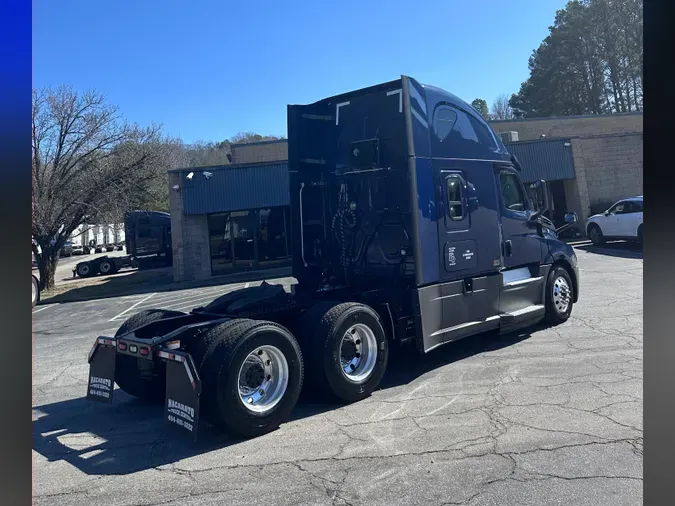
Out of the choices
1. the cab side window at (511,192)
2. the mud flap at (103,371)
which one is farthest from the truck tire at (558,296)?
the mud flap at (103,371)

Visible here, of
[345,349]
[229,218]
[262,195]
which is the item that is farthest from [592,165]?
[345,349]

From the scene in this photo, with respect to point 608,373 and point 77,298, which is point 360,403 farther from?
point 77,298

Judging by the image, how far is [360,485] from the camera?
3.88 m

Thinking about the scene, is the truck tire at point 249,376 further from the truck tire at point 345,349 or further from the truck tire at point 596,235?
the truck tire at point 596,235

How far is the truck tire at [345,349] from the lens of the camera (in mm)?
5645

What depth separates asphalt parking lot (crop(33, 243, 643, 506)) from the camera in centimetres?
379

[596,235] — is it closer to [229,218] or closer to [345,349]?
[229,218]

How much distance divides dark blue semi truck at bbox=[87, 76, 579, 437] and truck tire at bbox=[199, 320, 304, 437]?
0.01 meters

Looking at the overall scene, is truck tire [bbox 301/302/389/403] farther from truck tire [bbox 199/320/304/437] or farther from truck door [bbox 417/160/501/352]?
truck door [bbox 417/160/501/352]

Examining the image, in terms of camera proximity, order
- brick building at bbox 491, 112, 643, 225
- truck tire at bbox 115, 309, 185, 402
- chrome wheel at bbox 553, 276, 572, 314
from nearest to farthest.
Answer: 1. truck tire at bbox 115, 309, 185, 402
2. chrome wheel at bbox 553, 276, 572, 314
3. brick building at bbox 491, 112, 643, 225

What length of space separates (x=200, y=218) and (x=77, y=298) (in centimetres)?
591

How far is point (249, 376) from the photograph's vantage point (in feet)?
16.8

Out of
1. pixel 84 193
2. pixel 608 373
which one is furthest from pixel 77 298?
pixel 608 373

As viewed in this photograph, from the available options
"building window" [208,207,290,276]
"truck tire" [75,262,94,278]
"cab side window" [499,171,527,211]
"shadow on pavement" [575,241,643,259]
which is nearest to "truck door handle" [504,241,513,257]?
"cab side window" [499,171,527,211]
